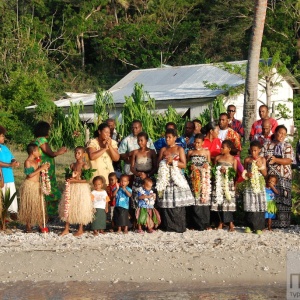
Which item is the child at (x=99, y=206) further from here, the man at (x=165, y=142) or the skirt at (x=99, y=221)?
the man at (x=165, y=142)

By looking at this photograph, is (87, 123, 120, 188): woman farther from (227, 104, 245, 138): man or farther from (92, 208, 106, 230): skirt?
(227, 104, 245, 138): man

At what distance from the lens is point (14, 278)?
876cm

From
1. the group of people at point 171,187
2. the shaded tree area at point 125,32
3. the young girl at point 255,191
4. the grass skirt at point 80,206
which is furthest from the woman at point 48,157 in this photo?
the shaded tree area at point 125,32

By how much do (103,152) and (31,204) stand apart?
4.04 ft

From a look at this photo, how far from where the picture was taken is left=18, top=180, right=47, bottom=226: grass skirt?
10.8 m

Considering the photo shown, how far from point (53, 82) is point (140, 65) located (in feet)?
19.0

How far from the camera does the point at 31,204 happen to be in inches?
423

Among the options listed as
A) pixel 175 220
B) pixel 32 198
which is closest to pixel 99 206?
pixel 32 198

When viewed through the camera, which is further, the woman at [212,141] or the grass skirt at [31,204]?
the woman at [212,141]

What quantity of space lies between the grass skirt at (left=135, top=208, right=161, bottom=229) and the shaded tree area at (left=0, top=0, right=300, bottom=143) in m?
25.0

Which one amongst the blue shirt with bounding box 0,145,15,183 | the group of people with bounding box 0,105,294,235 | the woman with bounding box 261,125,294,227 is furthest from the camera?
the blue shirt with bounding box 0,145,15,183

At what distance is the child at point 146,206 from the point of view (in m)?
10.8

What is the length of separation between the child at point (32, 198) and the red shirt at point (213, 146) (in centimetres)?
225

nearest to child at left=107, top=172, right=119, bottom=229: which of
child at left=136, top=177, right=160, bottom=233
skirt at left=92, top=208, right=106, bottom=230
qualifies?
skirt at left=92, top=208, right=106, bottom=230
